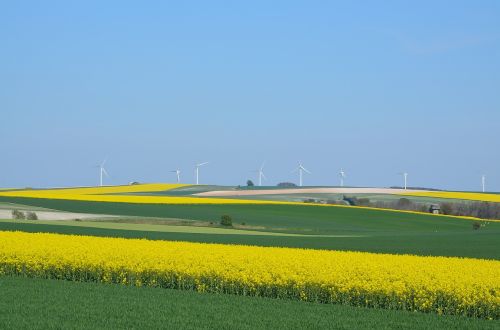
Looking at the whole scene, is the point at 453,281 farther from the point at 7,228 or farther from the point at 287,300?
the point at 7,228

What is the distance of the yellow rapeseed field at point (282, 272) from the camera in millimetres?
20281

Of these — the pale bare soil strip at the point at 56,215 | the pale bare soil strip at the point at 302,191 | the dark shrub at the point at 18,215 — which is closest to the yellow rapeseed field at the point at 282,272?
the pale bare soil strip at the point at 56,215

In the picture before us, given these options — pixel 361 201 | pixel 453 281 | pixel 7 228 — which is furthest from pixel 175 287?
pixel 361 201

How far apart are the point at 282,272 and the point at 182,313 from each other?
5.01 meters

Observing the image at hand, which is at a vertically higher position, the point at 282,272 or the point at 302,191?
the point at 302,191

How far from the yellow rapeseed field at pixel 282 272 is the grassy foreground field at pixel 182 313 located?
109cm

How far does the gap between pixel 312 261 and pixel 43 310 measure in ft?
30.8

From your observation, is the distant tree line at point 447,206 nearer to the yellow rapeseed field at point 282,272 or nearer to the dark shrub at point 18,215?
the dark shrub at point 18,215

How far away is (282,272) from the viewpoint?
2273 cm

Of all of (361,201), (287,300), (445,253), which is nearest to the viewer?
(287,300)

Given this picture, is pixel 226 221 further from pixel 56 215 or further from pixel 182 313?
pixel 182 313

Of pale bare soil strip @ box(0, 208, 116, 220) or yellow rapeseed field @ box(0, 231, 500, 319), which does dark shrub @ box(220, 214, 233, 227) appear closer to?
pale bare soil strip @ box(0, 208, 116, 220)

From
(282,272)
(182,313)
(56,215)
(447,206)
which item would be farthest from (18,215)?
(447,206)

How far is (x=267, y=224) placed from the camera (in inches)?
2341
